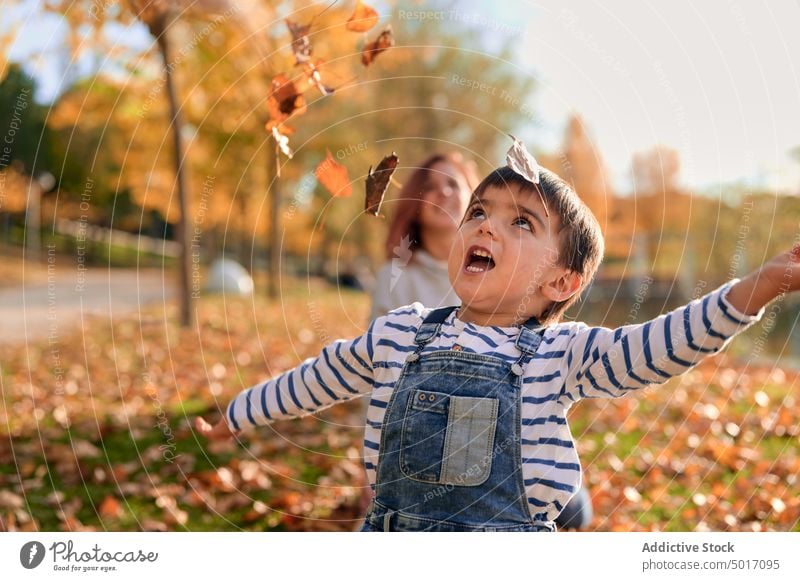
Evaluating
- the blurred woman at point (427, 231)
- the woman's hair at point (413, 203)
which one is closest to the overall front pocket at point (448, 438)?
the blurred woman at point (427, 231)

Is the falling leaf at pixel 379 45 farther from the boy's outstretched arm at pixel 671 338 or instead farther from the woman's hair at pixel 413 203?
the woman's hair at pixel 413 203

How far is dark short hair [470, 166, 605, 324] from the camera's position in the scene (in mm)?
2469

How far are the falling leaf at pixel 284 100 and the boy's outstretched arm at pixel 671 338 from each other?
3.95 ft

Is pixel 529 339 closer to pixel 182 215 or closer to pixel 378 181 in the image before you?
pixel 378 181

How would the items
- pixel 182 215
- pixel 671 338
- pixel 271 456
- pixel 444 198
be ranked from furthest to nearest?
pixel 182 215, pixel 271 456, pixel 444 198, pixel 671 338

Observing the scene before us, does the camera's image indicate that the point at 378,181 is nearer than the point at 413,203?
Yes

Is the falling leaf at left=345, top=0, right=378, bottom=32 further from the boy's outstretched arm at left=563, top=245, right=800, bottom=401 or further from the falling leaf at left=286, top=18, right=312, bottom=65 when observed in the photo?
the boy's outstretched arm at left=563, top=245, right=800, bottom=401

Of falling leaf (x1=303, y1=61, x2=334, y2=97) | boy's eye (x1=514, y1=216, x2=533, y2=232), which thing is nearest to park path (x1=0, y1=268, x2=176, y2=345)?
falling leaf (x1=303, y1=61, x2=334, y2=97)

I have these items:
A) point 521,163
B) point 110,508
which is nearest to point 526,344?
point 521,163

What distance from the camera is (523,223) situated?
2.47 metres

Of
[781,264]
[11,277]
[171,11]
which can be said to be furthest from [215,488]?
[11,277]

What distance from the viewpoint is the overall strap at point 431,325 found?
2.51m

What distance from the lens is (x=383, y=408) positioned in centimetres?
250

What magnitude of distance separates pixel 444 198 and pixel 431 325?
1.97 meters
